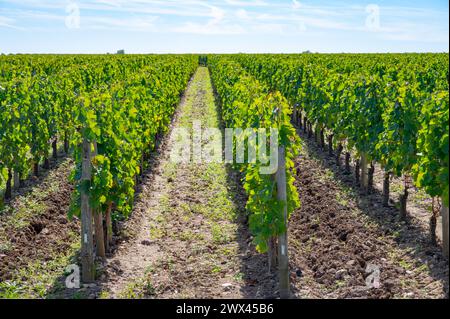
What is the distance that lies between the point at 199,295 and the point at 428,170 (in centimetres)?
367

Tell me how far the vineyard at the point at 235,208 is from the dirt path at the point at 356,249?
3 centimetres

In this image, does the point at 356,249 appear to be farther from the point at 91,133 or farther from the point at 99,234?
the point at 91,133

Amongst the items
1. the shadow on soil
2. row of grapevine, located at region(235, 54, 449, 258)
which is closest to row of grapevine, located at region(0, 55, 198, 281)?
the shadow on soil

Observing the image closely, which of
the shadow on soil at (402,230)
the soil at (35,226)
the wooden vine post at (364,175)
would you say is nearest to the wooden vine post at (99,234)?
the soil at (35,226)

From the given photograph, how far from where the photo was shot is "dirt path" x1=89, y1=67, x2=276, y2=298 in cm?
806

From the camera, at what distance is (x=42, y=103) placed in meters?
14.9

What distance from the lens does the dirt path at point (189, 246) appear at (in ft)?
26.5

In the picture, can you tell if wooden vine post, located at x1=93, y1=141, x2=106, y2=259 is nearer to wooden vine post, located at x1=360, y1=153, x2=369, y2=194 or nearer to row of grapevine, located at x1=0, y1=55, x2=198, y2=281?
row of grapevine, located at x1=0, y1=55, x2=198, y2=281

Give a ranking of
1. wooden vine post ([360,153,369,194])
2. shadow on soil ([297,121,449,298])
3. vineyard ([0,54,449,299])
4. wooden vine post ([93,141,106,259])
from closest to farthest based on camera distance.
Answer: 1. vineyard ([0,54,449,299])
2. shadow on soil ([297,121,449,298])
3. wooden vine post ([93,141,106,259])
4. wooden vine post ([360,153,369,194])

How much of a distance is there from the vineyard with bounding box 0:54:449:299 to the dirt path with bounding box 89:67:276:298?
0.03 meters

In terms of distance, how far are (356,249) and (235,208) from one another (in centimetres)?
325

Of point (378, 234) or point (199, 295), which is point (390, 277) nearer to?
point (378, 234)

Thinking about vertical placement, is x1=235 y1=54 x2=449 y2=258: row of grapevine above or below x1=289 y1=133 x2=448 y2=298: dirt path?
above

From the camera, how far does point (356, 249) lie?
8984 millimetres
